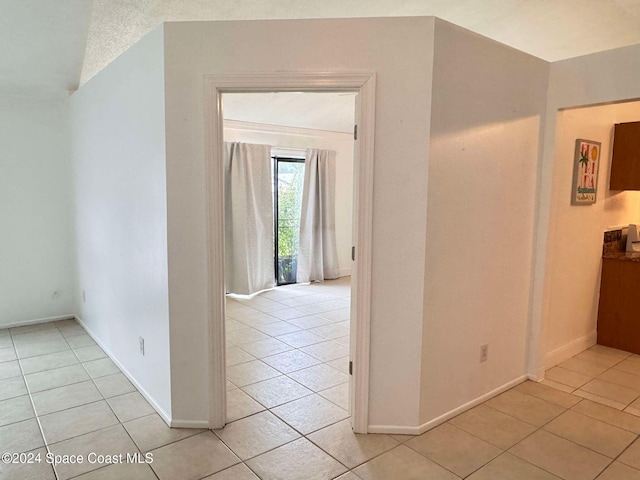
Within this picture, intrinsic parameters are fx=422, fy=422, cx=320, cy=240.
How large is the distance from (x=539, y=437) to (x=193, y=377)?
80.8 inches

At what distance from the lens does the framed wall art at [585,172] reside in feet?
10.9

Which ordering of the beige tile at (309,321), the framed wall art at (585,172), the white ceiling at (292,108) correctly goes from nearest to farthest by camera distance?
the framed wall art at (585,172) → the beige tile at (309,321) → the white ceiling at (292,108)

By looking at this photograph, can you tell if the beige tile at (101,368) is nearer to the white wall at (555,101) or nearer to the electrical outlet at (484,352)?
the electrical outlet at (484,352)

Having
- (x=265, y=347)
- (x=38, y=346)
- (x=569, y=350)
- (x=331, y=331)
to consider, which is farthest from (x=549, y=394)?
(x=38, y=346)

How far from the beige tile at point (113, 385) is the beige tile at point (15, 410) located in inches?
16.7

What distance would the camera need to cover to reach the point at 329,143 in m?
6.82

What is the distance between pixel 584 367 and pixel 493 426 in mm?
1456

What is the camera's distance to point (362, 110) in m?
2.30

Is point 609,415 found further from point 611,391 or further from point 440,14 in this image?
point 440,14

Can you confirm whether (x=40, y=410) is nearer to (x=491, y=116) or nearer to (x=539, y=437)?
(x=539, y=437)

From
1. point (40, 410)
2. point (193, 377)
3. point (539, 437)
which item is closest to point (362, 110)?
point (193, 377)

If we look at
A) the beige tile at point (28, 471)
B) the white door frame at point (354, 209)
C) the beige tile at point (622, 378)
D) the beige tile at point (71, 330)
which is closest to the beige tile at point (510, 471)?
the white door frame at point (354, 209)

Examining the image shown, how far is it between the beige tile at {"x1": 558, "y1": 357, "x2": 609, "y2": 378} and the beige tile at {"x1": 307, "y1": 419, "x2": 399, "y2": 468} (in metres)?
1.96

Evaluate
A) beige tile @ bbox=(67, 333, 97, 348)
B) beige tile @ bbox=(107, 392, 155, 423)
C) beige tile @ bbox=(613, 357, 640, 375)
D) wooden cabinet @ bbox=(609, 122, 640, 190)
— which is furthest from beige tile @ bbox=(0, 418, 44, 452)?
wooden cabinet @ bbox=(609, 122, 640, 190)
